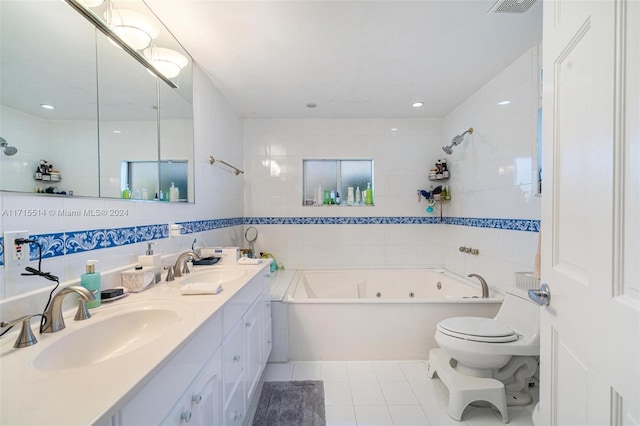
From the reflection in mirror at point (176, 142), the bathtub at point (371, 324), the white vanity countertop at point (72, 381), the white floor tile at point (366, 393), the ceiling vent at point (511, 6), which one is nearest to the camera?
the white vanity countertop at point (72, 381)

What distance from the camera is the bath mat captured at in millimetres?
1617

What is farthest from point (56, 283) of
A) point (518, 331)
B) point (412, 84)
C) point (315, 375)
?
point (412, 84)

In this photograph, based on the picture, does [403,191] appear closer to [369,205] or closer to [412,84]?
[369,205]

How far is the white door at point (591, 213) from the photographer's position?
53cm

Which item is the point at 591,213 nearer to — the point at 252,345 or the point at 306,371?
the point at 252,345

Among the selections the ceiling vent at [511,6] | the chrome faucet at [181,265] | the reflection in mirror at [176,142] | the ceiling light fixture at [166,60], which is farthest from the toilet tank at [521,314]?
the ceiling light fixture at [166,60]

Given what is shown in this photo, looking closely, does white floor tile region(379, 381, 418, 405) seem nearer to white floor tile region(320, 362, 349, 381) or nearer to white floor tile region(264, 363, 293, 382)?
white floor tile region(320, 362, 349, 381)

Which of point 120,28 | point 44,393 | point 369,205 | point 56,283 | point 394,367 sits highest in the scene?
point 120,28

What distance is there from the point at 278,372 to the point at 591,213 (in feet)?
7.13

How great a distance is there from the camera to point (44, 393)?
558 millimetres

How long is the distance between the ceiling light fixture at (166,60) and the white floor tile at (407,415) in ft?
8.44

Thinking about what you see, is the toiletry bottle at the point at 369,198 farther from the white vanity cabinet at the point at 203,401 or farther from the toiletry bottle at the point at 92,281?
the toiletry bottle at the point at 92,281

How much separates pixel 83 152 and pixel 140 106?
50 cm

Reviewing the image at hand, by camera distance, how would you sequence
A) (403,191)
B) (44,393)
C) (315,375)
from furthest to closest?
(403,191) < (315,375) < (44,393)
